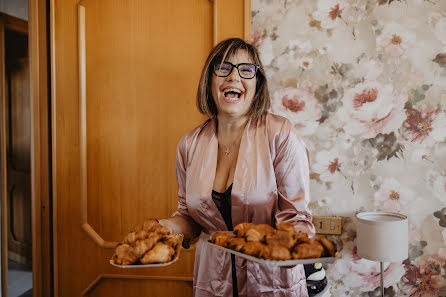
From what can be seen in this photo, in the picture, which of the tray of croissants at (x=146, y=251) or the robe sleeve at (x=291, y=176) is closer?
the tray of croissants at (x=146, y=251)

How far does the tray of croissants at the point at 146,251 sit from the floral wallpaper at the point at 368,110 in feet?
3.58

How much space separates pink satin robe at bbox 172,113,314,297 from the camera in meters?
1.35

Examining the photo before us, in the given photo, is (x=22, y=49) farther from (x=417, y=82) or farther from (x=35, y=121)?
(x=417, y=82)

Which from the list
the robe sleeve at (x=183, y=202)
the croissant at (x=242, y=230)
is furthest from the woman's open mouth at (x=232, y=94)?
the croissant at (x=242, y=230)

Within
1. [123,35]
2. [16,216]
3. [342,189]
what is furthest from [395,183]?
[16,216]

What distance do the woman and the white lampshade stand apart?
506 mm

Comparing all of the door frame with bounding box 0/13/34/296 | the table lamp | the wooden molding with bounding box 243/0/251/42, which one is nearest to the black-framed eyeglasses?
the wooden molding with bounding box 243/0/251/42

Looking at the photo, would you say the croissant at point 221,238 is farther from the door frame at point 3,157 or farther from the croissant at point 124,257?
the door frame at point 3,157

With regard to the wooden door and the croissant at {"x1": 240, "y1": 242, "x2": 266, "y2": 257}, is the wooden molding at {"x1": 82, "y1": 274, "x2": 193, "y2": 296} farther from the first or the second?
the croissant at {"x1": 240, "y1": 242, "x2": 266, "y2": 257}

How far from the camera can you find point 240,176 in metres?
1.37

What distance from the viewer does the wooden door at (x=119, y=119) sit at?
201cm

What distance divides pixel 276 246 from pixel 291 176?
44 cm

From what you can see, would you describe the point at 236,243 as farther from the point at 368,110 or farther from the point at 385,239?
the point at 368,110

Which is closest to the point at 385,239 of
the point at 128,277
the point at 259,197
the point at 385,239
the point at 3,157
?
the point at 385,239
